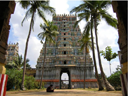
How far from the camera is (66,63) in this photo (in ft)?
122

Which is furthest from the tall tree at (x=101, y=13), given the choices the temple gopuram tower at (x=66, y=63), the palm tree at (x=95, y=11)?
the temple gopuram tower at (x=66, y=63)

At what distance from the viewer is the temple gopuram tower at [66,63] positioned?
116 ft

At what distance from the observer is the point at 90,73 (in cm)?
3678

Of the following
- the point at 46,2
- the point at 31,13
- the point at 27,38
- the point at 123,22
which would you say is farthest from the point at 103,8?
the point at 123,22

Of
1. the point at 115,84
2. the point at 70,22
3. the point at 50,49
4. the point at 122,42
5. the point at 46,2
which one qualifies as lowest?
the point at 115,84

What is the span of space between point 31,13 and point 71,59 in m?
22.4

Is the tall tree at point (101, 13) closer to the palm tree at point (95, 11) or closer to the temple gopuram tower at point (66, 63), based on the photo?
the palm tree at point (95, 11)

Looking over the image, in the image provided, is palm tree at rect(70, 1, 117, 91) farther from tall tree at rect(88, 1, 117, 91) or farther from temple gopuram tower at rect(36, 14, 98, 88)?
temple gopuram tower at rect(36, 14, 98, 88)

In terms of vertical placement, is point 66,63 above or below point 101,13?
below

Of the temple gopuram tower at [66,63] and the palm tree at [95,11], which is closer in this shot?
the palm tree at [95,11]

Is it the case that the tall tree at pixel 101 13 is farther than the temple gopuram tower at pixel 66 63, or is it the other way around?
the temple gopuram tower at pixel 66 63

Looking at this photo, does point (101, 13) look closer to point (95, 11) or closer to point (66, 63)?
point (95, 11)

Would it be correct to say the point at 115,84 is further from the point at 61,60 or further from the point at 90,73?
the point at 61,60

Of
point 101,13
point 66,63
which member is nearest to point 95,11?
point 101,13
